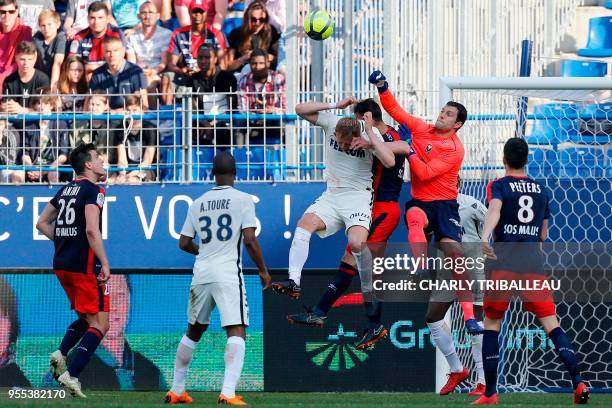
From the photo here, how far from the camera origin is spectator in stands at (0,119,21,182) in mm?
15984

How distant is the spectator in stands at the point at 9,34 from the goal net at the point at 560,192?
622 cm

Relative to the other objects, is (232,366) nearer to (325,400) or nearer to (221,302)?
(221,302)

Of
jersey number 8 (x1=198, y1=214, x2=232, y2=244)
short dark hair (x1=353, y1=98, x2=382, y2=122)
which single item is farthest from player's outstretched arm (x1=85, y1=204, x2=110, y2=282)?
short dark hair (x1=353, y1=98, x2=382, y2=122)

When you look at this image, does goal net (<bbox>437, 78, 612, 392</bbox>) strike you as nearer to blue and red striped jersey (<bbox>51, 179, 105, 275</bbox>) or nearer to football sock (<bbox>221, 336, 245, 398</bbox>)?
football sock (<bbox>221, 336, 245, 398</bbox>)

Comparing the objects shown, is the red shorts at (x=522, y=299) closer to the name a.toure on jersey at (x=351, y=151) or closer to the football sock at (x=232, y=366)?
the name a.toure on jersey at (x=351, y=151)

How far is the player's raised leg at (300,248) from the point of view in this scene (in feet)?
38.2

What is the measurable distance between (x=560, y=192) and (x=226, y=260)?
16.9ft

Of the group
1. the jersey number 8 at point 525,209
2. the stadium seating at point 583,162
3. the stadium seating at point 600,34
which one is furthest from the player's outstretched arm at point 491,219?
the stadium seating at point 600,34

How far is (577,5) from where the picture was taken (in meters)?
19.6

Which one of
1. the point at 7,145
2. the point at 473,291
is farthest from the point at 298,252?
the point at 7,145

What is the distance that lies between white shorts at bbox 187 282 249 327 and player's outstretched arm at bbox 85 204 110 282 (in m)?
1.17

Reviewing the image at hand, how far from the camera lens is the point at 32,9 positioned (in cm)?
1833

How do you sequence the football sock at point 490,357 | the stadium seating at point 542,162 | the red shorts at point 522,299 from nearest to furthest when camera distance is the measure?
the red shorts at point 522,299
the football sock at point 490,357
the stadium seating at point 542,162

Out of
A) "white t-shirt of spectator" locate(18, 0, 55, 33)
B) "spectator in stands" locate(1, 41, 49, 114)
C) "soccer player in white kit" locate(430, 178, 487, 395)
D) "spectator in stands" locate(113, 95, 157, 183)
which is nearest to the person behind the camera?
"soccer player in white kit" locate(430, 178, 487, 395)
